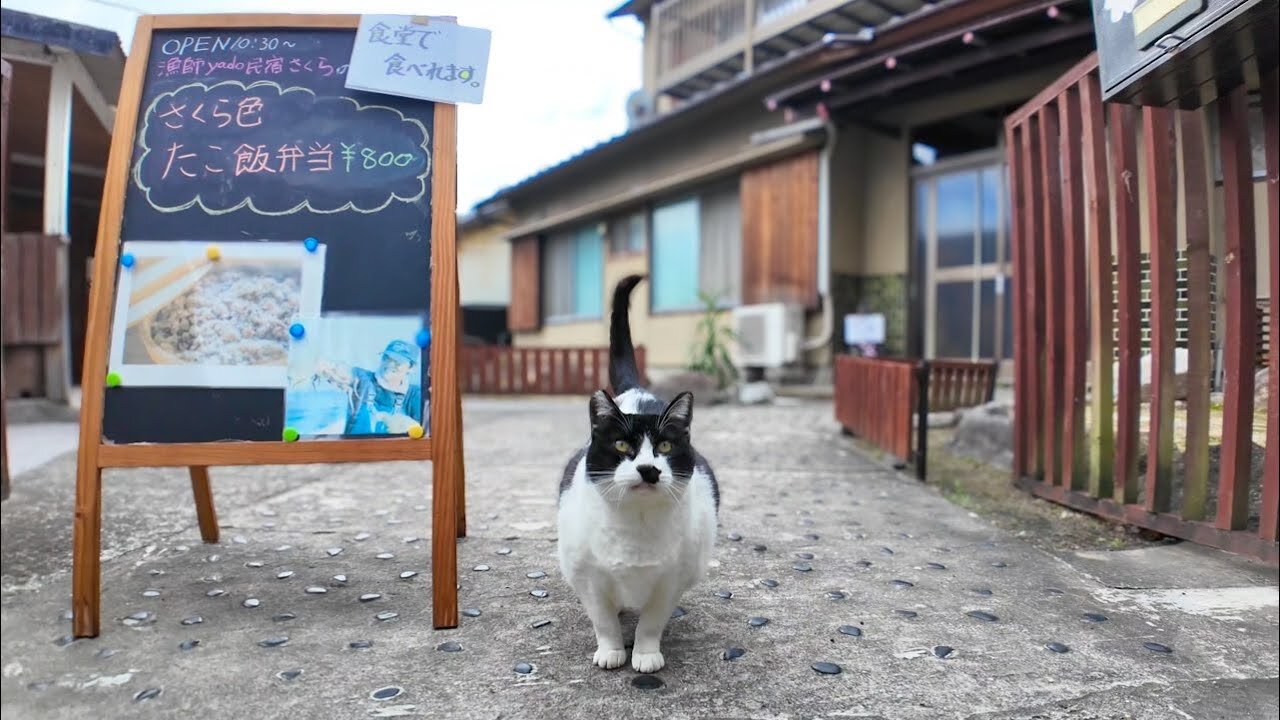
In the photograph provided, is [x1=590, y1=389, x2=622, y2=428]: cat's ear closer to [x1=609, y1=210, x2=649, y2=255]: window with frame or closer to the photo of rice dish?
the photo of rice dish

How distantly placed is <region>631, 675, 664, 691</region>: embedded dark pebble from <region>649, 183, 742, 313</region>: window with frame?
7.24m

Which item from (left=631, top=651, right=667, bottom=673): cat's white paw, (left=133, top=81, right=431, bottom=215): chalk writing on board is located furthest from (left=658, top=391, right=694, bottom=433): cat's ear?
(left=133, top=81, right=431, bottom=215): chalk writing on board

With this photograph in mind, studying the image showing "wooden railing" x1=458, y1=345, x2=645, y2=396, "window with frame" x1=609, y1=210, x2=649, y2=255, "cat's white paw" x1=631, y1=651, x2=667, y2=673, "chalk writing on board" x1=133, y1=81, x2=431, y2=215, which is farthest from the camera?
"window with frame" x1=609, y1=210, x2=649, y2=255

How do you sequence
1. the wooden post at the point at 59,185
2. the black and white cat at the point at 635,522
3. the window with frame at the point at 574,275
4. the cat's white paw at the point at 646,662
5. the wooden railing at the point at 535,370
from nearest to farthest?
the black and white cat at the point at 635,522, the cat's white paw at the point at 646,662, the wooden post at the point at 59,185, the wooden railing at the point at 535,370, the window with frame at the point at 574,275

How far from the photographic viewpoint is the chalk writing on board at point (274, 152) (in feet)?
6.47

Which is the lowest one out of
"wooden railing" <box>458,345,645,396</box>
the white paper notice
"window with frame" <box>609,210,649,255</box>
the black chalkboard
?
"wooden railing" <box>458,345,645,396</box>

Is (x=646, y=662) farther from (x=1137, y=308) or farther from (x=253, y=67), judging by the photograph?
(x=1137, y=308)

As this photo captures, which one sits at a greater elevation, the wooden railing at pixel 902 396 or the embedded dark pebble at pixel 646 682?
the wooden railing at pixel 902 396

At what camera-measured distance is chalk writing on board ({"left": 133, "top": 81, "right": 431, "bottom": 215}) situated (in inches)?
77.7

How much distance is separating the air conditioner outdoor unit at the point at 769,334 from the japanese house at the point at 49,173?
5.87 m

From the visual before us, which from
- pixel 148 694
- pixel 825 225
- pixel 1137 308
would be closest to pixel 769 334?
pixel 825 225

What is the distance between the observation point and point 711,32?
8.11 metres

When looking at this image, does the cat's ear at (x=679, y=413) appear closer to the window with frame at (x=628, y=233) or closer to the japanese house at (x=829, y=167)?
the japanese house at (x=829, y=167)

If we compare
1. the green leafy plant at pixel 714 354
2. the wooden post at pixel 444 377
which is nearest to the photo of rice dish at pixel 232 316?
the wooden post at pixel 444 377
